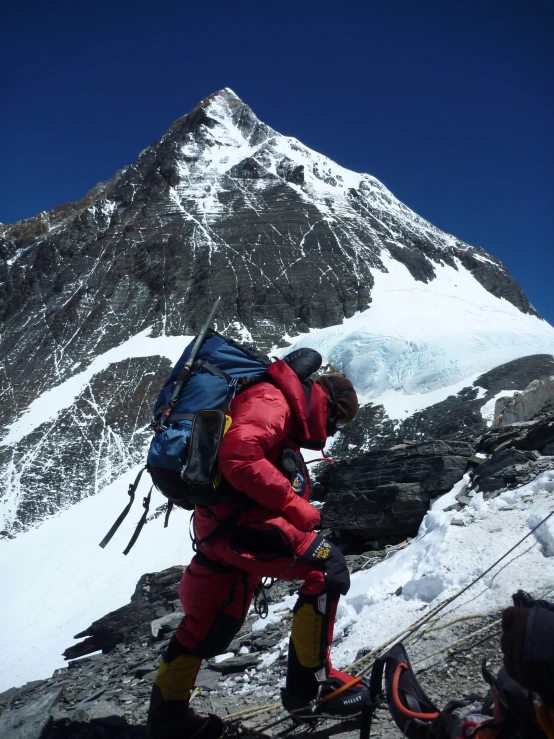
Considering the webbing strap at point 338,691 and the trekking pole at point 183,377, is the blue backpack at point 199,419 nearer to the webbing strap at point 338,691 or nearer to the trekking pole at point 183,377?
the trekking pole at point 183,377

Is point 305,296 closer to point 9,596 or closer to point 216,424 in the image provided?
point 9,596

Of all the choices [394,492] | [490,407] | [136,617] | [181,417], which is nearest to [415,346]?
[490,407]

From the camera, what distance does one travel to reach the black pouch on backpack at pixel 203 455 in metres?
2.92

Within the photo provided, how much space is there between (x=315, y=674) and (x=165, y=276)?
1943 inches

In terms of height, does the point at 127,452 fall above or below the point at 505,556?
above

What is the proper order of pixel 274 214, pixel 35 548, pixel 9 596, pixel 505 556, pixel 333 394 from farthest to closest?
pixel 274 214, pixel 35 548, pixel 9 596, pixel 505 556, pixel 333 394

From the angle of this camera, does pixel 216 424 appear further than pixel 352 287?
No

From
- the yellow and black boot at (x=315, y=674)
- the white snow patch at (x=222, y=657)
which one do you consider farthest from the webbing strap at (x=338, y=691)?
the white snow patch at (x=222, y=657)

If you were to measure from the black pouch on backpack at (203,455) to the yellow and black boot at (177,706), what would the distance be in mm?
929

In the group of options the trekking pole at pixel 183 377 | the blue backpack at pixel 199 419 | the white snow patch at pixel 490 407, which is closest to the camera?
the blue backpack at pixel 199 419

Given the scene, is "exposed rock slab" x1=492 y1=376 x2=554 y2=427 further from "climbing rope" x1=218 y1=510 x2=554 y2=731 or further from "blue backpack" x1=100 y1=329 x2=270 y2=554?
"blue backpack" x1=100 y1=329 x2=270 y2=554

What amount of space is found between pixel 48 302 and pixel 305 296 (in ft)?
80.6

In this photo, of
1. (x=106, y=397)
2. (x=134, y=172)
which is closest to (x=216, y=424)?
(x=106, y=397)

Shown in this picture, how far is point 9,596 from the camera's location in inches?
870
